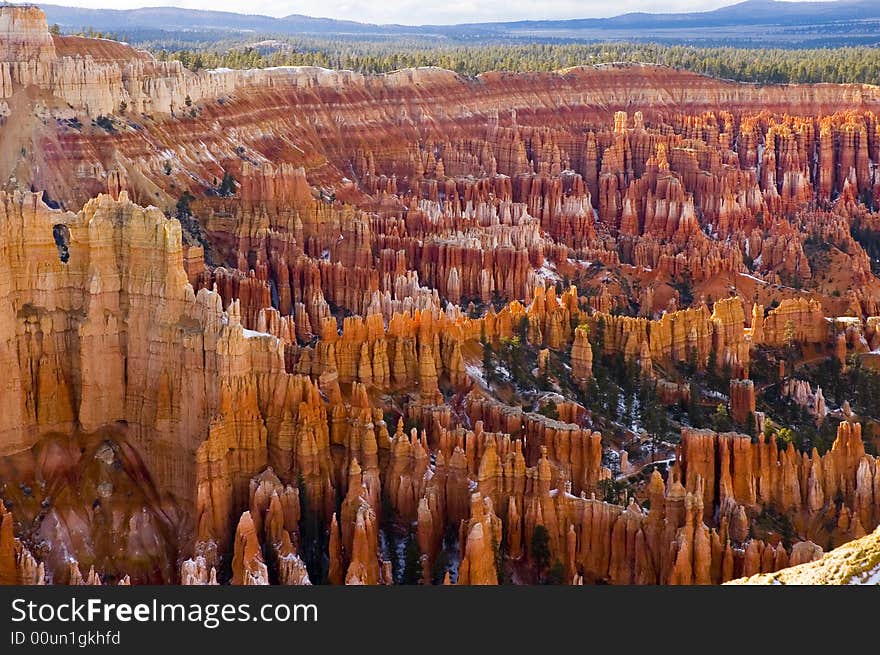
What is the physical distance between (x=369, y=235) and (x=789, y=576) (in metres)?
43.1

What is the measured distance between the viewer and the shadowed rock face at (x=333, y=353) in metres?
38.9

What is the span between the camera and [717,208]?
99.5 metres

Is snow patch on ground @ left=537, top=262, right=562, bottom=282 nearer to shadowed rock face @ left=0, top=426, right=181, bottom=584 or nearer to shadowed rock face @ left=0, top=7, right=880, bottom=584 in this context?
shadowed rock face @ left=0, top=7, right=880, bottom=584

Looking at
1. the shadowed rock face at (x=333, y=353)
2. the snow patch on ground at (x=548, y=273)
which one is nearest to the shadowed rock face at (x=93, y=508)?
the shadowed rock face at (x=333, y=353)

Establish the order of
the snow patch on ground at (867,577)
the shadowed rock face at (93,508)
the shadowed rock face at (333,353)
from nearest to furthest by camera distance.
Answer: the snow patch on ground at (867,577) → the shadowed rock face at (93,508) → the shadowed rock face at (333,353)

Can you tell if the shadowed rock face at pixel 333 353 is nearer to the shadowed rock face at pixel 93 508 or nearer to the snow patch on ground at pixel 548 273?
the shadowed rock face at pixel 93 508

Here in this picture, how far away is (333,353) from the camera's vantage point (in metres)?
44.8

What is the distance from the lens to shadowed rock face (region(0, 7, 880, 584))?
38.9 meters

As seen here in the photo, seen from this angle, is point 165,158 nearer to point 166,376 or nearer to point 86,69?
point 86,69

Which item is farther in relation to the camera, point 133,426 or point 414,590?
point 133,426

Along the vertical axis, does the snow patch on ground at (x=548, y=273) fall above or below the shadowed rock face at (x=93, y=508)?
below

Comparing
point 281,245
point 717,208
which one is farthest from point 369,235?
point 717,208

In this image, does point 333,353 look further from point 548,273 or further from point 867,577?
point 548,273

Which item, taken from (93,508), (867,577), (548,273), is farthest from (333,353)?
(548,273)
